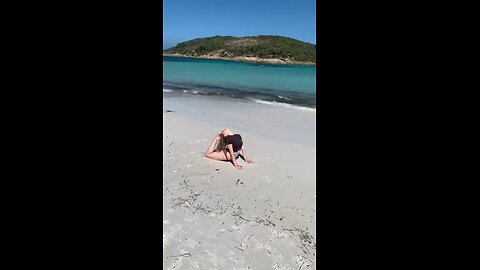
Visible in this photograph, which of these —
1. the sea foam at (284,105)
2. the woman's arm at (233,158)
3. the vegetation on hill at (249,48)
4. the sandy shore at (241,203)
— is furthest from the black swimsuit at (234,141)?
the vegetation on hill at (249,48)

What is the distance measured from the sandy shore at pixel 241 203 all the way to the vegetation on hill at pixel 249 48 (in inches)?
2063

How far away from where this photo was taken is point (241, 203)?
434cm

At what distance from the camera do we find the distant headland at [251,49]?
6426 cm

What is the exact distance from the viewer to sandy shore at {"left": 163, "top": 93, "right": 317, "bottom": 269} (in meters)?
3.17

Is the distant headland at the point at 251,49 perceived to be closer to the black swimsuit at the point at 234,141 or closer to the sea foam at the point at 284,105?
the sea foam at the point at 284,105

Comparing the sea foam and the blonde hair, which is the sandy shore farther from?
the sea foam
